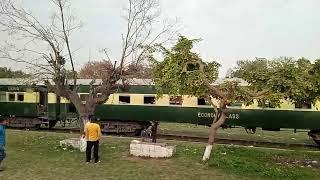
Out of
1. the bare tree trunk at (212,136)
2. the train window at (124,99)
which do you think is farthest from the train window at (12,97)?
the bare tree trunk at (212,136)

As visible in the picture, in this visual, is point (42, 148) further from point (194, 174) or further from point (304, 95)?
point (304, 95)

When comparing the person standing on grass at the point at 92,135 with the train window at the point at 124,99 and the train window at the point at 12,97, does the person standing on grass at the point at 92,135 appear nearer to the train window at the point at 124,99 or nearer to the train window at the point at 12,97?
the train window at the point at 124,99

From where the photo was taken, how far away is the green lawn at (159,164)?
14.0 m

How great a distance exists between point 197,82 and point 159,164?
294cm

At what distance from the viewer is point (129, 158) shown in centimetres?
1645

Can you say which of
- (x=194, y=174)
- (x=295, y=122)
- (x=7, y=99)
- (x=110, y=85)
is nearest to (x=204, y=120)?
(x=295, y=122)

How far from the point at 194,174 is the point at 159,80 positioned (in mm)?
4075

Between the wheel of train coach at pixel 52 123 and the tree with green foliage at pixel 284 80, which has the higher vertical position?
the tree with green foliage at pixel 284 80

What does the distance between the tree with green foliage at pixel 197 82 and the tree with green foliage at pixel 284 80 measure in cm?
37

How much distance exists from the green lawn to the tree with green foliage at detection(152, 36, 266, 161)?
3.81ft

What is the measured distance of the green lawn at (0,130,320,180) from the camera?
14.0m

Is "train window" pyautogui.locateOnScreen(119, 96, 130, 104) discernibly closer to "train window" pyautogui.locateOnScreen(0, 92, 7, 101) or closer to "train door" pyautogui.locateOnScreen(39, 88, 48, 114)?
"train door" pyautogui.locateOnScreen(39, 88, 48, 114)

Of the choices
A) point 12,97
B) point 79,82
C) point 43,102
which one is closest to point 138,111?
point 79,82

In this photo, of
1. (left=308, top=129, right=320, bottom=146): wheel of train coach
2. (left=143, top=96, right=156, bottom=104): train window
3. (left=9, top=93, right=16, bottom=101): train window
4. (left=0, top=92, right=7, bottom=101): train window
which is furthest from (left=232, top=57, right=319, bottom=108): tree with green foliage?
(left=0, top=92, right=7, bottom=101): train window
